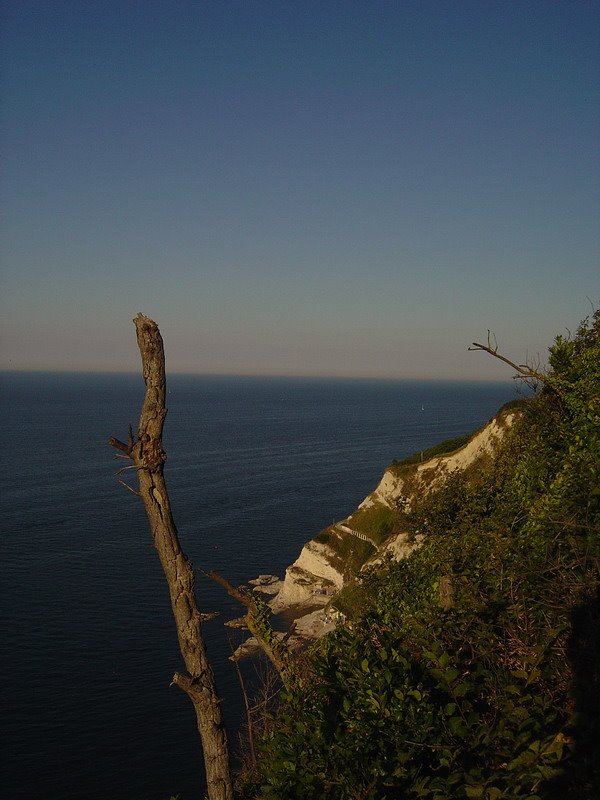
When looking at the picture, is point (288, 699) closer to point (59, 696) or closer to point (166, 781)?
point (166, 781)

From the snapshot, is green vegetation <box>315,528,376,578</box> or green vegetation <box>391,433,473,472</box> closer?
green vegetation <box>391,433,473,472</box>

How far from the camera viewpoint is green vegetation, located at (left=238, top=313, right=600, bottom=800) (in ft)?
20.8

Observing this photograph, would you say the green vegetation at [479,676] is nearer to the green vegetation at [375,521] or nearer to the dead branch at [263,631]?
the dead branch at [263,631]

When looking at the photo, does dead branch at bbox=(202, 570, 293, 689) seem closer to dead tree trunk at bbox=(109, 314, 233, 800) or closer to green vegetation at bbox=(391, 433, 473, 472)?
dead tree trunk at bbox=(109, 314, 233, 800)

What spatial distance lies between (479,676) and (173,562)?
521 centimetres

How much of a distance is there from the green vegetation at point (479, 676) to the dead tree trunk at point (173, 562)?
5.50 ft

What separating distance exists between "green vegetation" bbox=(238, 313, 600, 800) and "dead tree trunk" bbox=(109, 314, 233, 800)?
1.68 meters

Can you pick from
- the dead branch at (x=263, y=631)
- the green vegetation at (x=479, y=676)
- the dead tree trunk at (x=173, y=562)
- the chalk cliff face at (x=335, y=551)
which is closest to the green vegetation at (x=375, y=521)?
the chalk cliff face at (x=335, y=551)

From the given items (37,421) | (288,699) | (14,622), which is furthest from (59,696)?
(37,421)

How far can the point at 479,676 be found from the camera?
27.0 feet

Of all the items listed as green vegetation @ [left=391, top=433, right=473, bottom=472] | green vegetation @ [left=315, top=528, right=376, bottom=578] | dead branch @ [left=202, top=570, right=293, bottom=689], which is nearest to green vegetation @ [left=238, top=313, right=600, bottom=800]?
dead branch @ [left=202, top=570, right=293, bottom=689]

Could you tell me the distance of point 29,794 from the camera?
100 ft

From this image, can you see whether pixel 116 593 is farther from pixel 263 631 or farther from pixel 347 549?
pixel 263 631

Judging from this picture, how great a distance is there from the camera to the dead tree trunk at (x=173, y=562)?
9.83 metres
